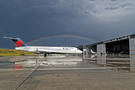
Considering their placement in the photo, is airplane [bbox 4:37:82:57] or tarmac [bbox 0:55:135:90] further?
airplane [bbox 4:37:82:57]

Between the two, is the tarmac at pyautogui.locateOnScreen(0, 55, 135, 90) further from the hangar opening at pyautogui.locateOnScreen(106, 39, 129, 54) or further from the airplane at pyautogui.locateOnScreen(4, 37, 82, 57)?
the hangar opening at pyautogui.locateOnScreen(106, 39, 129, 54)

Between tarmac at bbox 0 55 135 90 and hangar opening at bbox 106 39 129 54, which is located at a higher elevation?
hangar opening at bbox 106 39 129 54

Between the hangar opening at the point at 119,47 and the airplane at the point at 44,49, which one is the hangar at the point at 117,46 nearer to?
the hangar opening at the point at 119,47

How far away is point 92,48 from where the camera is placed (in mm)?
78375

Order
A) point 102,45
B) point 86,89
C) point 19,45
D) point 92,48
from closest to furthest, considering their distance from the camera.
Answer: point 86,89, point 19,45, point 102,45, point 92,48

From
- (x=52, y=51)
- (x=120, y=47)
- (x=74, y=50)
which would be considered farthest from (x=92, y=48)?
(x=52, y=51)

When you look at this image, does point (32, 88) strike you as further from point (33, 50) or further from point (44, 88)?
point (33, 50)

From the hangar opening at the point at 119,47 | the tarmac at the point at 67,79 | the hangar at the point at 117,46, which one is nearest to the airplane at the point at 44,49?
the hangar at the point at 117,46

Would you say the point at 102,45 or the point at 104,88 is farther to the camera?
the point at 102,45

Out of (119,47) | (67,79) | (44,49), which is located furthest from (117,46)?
(67,79)

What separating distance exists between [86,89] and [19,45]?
3497 centimetres

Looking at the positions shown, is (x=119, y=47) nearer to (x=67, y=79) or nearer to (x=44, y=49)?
(x=44, y=49)

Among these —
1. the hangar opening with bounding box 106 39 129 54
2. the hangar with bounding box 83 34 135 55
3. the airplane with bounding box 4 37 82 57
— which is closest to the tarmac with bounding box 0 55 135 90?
the airplane with bounding box 4 37 82 57

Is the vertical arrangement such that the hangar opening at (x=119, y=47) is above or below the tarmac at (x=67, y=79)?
above
